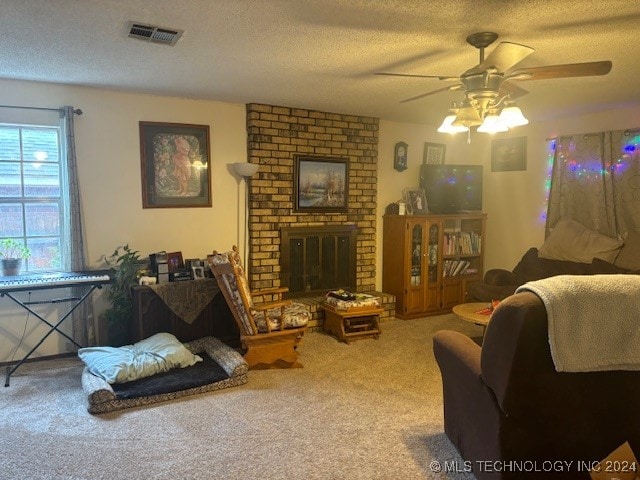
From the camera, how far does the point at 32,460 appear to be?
94.7 inches

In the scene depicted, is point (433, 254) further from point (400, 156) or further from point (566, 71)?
point (566, 71)

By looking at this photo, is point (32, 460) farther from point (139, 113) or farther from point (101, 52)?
point (139, 113)

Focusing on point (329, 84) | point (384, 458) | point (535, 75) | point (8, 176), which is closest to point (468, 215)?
point (329, 84)

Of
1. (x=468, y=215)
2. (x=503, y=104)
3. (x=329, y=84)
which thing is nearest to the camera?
Answer: (x=503, y=104)

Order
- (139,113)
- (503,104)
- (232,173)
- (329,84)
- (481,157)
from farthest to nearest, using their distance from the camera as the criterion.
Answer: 1. (481,157)
2. (232,173)
3. (139,113)
4. (329,84)
5. (503,104)

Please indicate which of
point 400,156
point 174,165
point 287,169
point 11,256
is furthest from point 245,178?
point 11,256

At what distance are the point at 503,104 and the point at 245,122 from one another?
2.61 metres

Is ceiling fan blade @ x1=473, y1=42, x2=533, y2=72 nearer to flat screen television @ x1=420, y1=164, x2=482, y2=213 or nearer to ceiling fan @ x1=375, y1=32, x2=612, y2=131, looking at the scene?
ceiling fan @ x1=375, y1=32, x2=612, y2=131

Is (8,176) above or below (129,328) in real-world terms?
above

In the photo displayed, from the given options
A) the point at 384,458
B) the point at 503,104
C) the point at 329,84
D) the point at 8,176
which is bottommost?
the point at 384,458

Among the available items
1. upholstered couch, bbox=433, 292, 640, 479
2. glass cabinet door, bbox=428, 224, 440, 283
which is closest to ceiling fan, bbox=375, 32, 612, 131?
upholstered couch, bbox=433, 292, 640, 479

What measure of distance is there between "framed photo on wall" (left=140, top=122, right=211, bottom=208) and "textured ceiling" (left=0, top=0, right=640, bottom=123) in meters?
0.37

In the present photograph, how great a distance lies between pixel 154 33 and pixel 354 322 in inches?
118

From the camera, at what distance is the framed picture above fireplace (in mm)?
4863
